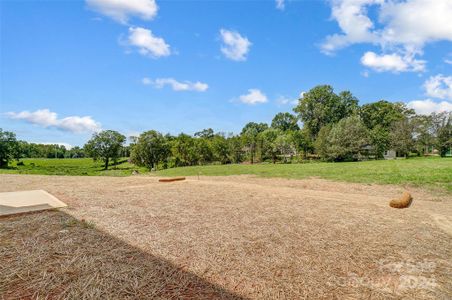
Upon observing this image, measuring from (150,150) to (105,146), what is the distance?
35.6 ft

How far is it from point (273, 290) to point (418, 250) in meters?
2.46

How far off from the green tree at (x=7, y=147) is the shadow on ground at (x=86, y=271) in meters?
40.4

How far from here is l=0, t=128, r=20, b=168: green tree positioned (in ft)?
110

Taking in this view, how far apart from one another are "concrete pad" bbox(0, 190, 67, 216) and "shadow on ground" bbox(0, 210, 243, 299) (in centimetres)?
137

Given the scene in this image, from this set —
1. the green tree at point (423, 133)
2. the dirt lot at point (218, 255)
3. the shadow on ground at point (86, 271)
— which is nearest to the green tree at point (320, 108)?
the green tree at point (423, 133)

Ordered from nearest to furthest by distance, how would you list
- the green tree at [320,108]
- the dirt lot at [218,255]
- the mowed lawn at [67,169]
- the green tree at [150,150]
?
1. the dirt lot at [218,255]
2. the mowed lawn at [67,169]
3. the green tree at [150,150]
4. the green tree at [320,108]

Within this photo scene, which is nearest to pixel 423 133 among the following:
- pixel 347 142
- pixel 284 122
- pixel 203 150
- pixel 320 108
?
pixel 347 142

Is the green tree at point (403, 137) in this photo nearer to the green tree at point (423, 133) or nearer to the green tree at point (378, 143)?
the green tree at point (423, 133)

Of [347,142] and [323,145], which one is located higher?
[347,142]

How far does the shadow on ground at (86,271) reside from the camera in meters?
2.07

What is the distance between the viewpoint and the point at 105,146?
44812mm

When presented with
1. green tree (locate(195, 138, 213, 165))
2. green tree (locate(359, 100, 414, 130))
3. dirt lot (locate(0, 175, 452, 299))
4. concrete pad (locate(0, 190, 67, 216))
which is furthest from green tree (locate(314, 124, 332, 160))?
concrete pad (locate(0, 190, 67, 216))

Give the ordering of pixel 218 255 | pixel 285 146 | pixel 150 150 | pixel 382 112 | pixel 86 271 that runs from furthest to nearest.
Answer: pixel 382 112 → pixel 150 150 → pixel 285 146 → pixel 218 255 → pixel 86 271

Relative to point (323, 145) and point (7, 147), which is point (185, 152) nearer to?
point (323, 145)
